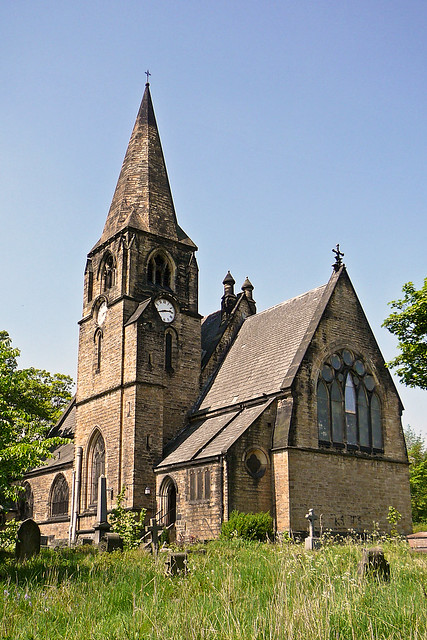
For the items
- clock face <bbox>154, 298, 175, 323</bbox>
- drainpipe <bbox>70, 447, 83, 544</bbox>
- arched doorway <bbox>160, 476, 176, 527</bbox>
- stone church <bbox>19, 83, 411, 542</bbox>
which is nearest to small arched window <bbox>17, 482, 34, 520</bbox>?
stone church <bbox>19, 83, 411, 542</bbox>

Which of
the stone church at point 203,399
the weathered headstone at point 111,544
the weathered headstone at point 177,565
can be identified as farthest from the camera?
the stone church at point 203,399

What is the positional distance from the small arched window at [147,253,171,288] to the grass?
23.2 meters

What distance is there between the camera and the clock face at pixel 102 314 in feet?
109

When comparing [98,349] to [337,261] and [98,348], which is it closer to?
[98,348]

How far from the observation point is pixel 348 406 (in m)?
28.1

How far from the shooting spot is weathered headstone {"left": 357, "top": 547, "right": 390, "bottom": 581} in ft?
31.2

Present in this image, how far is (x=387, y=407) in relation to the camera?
97.3 feet

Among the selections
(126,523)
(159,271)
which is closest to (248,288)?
(159,271)

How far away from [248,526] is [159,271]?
1553cm

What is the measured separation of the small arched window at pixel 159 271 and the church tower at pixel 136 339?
5cm

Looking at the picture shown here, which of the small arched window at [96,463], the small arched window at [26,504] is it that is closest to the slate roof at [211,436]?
the small arched window at [96,463]

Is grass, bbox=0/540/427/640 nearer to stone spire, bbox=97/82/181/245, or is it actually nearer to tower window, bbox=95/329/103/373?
tower window, bbox=95/329/103/373

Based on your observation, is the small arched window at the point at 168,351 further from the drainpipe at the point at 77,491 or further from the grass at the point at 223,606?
the grass at the point at 223,606

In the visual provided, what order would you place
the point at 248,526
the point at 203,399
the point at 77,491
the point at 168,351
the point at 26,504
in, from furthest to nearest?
the point at 26,504, the point at 168,351, the point at 77,491, the point at 203,399, the point at 248,526
